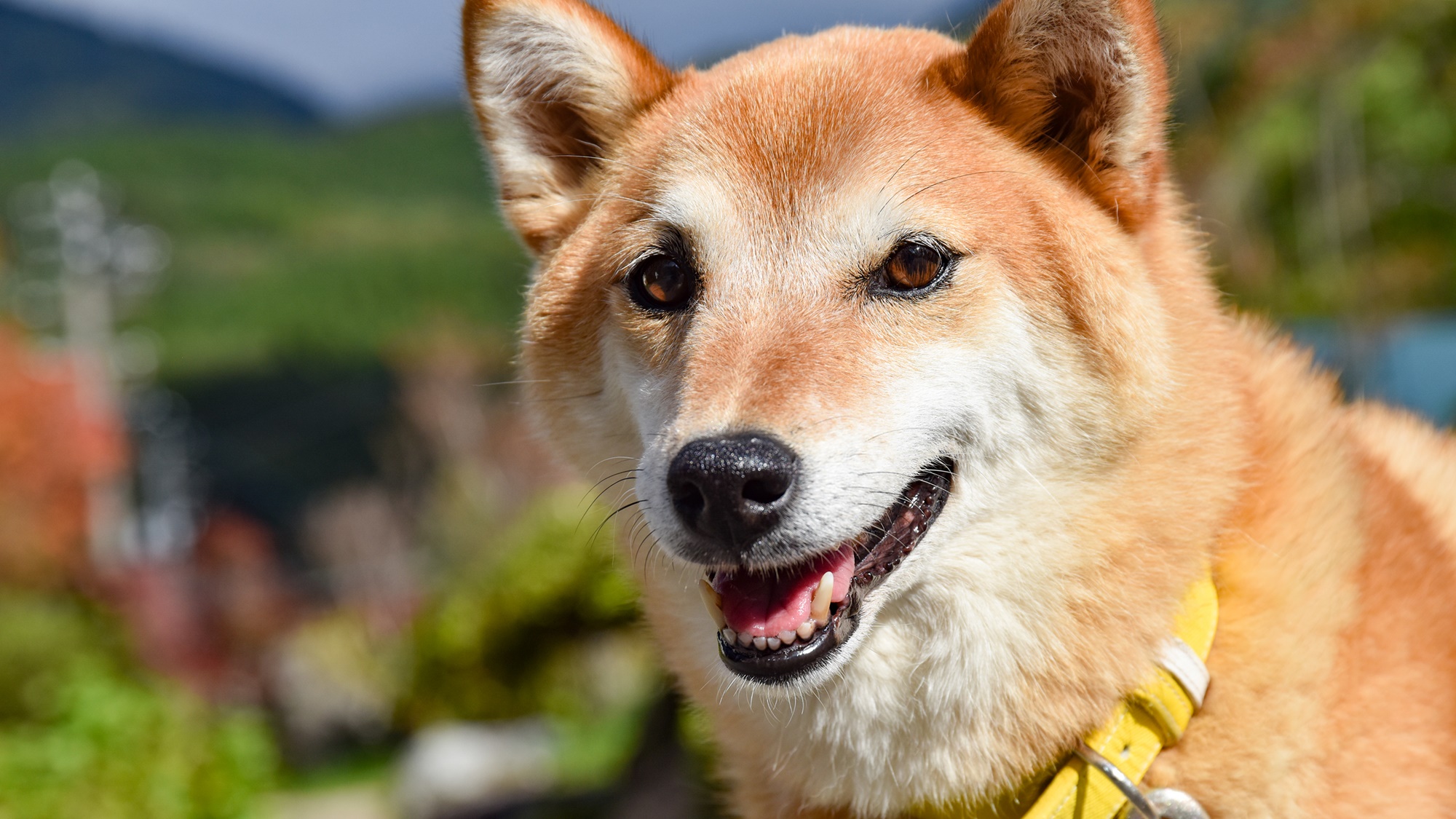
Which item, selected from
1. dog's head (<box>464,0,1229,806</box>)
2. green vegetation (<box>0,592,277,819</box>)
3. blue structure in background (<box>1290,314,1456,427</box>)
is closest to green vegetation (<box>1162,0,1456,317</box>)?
blue structure in background (<box>1290,314,1456,427</box>)

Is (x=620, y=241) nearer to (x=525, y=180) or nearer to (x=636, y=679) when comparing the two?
(x=525, y=180)

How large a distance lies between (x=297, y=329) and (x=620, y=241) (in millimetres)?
52918

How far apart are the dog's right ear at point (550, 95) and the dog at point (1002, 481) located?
43 centimetres

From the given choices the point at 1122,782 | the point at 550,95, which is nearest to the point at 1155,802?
the point at 1122,782

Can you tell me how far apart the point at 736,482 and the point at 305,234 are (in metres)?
72.9

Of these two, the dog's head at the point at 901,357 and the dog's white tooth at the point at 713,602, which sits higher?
the dog's head at the point at 901,357

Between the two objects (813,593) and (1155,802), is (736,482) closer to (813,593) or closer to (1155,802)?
(813,593)

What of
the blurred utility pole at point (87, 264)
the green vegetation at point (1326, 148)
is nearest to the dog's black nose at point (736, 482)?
the green vegetation at point (1326, 148)

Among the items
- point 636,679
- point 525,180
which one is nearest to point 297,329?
point 636,679

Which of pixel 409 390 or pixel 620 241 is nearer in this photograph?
pixel 620 241

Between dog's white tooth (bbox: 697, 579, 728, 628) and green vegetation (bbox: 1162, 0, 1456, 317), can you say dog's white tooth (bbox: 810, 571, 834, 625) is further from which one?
green vegetation (bbox: 1162, 0, 1456, 317)

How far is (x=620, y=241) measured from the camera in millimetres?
2666

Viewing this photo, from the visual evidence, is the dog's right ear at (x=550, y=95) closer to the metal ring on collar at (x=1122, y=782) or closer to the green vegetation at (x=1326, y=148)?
the metal ring on collar at (x=1122, y=782)

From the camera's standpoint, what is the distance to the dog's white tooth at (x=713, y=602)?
2305mm
